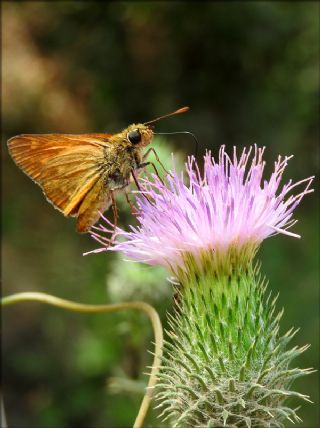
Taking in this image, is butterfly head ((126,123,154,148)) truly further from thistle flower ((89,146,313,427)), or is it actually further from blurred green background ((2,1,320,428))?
blurred green background ((2,1,320,428))

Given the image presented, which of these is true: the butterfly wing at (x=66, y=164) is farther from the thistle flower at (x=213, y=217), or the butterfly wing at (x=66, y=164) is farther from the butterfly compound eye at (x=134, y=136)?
the thistle flower at (x=213, y=217)

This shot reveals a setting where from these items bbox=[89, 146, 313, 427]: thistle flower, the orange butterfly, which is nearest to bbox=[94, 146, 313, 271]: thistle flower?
bbox=[89, 146, 313, 427]: thistle flower

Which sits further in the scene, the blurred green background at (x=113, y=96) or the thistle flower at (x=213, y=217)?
the blurred green background at (x=113, y=96)

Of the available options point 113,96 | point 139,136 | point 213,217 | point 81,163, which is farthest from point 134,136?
point 113,96

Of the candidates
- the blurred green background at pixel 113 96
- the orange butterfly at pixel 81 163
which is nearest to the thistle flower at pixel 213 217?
the orange butterfly at pixel 81 163

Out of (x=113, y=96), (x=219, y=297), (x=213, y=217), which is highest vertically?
(x=113, y=96)

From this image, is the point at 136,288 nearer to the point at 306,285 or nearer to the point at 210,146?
the point at 306,285

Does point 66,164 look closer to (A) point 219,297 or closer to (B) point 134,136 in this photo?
(B) point 134,136
